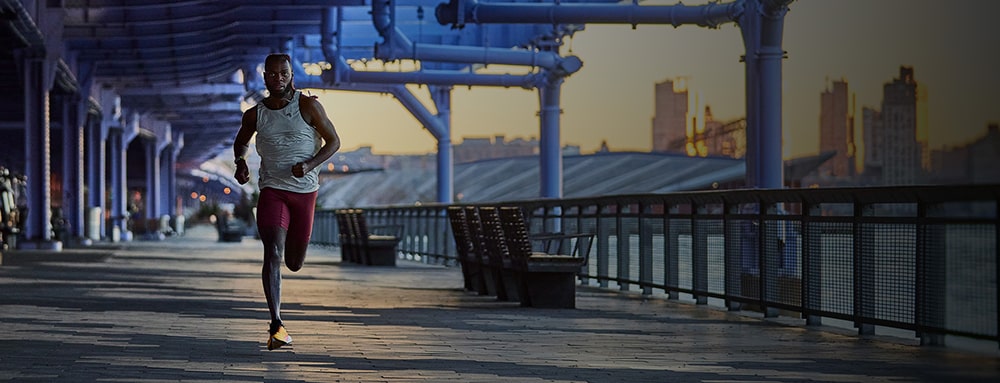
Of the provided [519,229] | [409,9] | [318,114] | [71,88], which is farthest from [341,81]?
[318,114]

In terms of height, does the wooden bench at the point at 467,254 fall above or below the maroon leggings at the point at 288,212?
below

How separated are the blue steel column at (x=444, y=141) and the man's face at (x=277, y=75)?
47252 mm

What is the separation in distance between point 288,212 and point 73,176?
128ft

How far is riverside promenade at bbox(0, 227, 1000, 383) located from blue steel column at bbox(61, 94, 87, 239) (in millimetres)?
30262

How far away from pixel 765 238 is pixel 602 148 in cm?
13455

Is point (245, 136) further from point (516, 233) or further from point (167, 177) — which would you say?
point (167, 177)

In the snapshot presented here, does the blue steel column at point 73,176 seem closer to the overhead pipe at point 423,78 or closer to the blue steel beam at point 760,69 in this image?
the overhead pipe at point 423,78

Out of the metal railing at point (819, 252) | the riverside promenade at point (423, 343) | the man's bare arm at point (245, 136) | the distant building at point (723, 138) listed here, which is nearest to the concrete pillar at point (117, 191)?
the metal railing at point (819, 252)

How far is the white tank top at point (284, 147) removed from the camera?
376 inches

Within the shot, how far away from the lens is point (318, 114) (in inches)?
383

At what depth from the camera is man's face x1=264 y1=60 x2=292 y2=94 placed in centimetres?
952

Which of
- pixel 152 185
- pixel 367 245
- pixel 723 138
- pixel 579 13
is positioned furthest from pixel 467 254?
pixel 723 138

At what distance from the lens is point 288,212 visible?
9.64 meters

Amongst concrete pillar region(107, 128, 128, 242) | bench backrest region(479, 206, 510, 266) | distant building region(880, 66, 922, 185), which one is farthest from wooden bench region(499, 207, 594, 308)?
concrete pillar region(107, 128, 128, 242)
